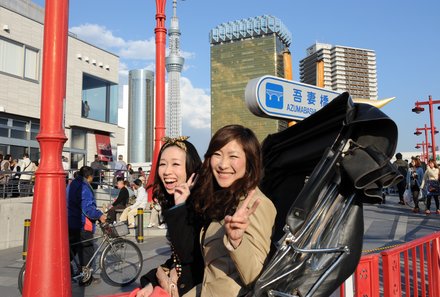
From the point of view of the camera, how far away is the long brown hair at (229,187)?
203cm

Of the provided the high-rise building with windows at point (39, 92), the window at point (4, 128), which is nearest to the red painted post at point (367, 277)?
the high-rise building with windows at point (39, 92)

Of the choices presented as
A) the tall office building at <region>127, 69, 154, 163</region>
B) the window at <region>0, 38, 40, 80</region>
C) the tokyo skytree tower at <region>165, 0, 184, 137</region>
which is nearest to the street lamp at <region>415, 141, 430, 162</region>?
the window at <region>0, 38, 40, 80</region>

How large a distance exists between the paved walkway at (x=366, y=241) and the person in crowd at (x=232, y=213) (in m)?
4.97

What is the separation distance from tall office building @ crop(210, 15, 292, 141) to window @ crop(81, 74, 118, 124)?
48.7 meters

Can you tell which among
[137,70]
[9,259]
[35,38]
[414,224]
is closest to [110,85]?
[35,38]

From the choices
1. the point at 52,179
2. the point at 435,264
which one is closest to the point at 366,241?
the point at 435,264

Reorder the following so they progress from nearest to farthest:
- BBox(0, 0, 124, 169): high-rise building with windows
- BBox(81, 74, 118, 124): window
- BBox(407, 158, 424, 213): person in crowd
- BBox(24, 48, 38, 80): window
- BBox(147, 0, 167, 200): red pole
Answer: BBox(147, 0, 167, 200): red pole → BBox(407, 158, 424, 213): person in crowd → BBox(0, 0, 124, 169): high-rise building with windows → BBox(24, 48, 38, 80): window → BBox(81, 74, 118, 124): window

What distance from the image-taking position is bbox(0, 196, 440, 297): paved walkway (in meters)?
6.61

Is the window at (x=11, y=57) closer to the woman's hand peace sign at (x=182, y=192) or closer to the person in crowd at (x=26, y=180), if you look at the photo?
the person in crowd at (x=26, y=180)

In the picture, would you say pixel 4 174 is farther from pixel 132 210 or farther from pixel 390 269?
pixel 390 269

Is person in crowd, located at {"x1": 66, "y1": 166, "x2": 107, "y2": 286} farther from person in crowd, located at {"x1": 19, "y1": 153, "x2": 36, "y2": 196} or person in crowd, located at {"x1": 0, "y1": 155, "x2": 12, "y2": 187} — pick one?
person in crowd, located at {"x1": 19, "y1": 153, "x2": 36, "y2": 196}

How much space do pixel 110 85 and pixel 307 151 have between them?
27.8m

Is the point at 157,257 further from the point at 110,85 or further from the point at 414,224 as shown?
the point at 110,85

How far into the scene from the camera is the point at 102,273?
22.0ft
